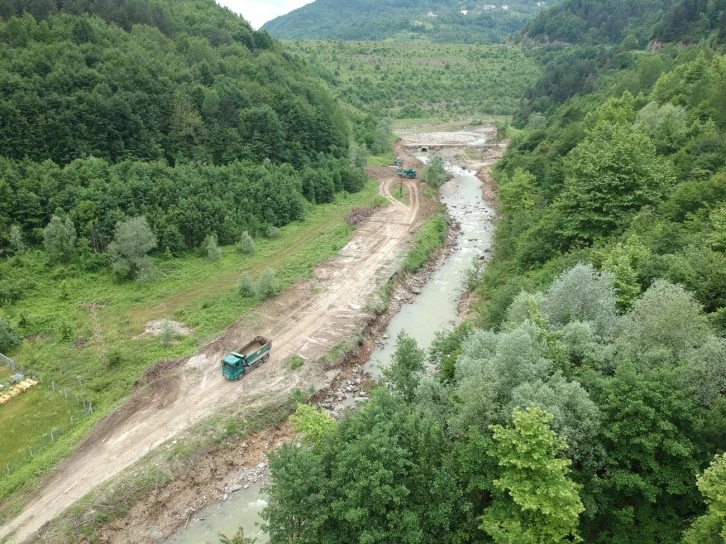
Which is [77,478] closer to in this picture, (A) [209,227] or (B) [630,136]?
(A) [209,227]

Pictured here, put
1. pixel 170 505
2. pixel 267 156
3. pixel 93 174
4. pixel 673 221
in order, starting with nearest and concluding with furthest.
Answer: pixel 170 505 → pixel 673 221 → pixel 93 174 → pixel 267 156

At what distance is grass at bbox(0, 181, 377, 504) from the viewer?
3008 centimetres

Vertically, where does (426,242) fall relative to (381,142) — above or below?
below

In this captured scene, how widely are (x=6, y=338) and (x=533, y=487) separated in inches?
→ 1413

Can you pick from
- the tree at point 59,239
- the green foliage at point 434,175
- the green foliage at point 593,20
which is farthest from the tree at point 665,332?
the green foliage at point 593,20

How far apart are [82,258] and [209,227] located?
1198cm

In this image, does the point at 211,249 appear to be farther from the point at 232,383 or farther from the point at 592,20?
the point at 592,20

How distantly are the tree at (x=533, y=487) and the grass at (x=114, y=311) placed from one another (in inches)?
910

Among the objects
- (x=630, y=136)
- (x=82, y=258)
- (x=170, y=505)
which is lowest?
(x=170, y=505)

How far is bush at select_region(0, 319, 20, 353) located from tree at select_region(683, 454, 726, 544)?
39790 mm

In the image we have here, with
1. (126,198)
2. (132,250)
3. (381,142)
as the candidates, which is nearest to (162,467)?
(132,250)

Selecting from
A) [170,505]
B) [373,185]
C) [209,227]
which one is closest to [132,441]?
[170,505]

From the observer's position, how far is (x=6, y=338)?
3372cm

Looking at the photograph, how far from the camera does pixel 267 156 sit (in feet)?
218
